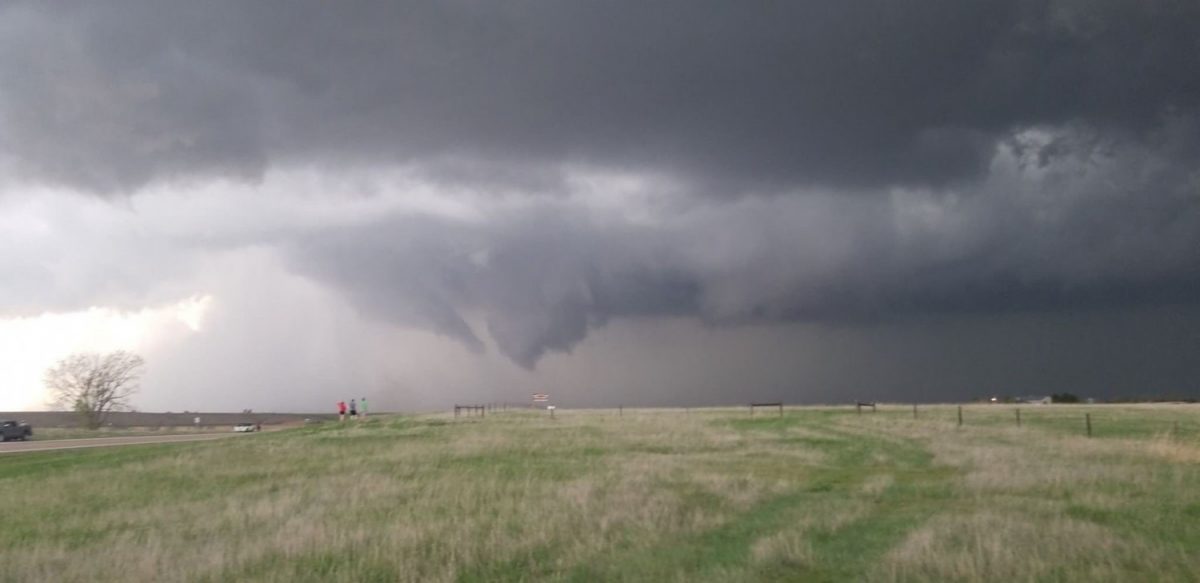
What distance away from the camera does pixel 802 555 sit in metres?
15.6

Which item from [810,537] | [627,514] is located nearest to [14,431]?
[627,514]

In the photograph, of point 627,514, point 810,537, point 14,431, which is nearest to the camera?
point 810,537

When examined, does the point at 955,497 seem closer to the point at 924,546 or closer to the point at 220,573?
the point at 924,546

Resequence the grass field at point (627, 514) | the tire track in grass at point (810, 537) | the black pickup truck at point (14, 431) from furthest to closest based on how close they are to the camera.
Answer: the black pickup truck at point (14, 431), the grass field at point (627, 514), the tire track in grass at point (810, 537)

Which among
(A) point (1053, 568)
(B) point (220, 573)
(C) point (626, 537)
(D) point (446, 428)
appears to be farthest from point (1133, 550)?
(D) point (446, 428)

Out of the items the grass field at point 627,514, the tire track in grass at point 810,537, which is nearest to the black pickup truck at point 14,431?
the grass field at point 627,514

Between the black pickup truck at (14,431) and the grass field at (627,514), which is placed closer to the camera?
the grass field at (627,514)

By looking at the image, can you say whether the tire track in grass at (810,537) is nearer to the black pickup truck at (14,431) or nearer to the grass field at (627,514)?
the grass field at (627,514)

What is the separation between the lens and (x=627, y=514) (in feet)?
66.6

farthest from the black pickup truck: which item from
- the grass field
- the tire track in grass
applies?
the tire track in grass

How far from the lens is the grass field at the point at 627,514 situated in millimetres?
15266

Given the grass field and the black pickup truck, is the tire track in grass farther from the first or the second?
the black pickup truck

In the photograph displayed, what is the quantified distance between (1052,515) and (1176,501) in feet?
13.2

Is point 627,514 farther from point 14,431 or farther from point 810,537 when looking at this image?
point 14,431
